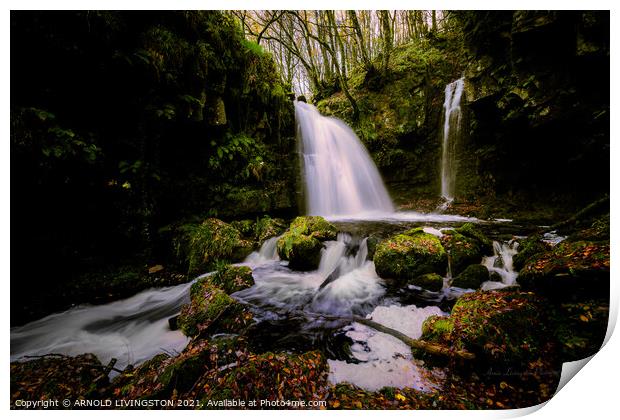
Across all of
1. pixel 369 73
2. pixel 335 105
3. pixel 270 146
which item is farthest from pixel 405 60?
pixel 270 146

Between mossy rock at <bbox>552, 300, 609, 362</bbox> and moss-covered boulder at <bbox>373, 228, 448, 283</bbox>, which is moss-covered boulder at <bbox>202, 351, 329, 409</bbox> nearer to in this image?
moss-covered boulder at <bbox>373, 228, 448, 283</bbox>

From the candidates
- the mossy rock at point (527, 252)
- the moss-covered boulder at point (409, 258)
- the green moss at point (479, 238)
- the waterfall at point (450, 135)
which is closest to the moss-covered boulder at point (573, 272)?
the mossy rock at point (527, 252)

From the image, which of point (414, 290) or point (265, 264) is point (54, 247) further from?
point (414, 290)

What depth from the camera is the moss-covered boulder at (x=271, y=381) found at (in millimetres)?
1992

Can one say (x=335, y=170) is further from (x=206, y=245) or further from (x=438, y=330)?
(x=438, y=330)

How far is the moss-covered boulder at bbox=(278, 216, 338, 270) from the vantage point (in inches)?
179

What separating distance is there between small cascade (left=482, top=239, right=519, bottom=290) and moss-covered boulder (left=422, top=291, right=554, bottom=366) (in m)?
0.86

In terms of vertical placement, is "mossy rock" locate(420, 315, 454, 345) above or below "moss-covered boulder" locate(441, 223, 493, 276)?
below

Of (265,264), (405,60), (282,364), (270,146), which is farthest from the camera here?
(405,60)

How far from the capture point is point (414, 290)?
11.5 feet

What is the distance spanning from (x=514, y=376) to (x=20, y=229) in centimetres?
618

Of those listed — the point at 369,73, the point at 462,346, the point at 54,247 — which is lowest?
the point at 462,346

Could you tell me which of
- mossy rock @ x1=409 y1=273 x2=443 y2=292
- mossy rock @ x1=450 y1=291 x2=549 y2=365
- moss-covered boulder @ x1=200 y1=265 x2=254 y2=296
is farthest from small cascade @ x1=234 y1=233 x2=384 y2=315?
mossy rock @ x1=450 y1=291 x2=549 y2=365

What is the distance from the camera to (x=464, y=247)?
13.1 ft
